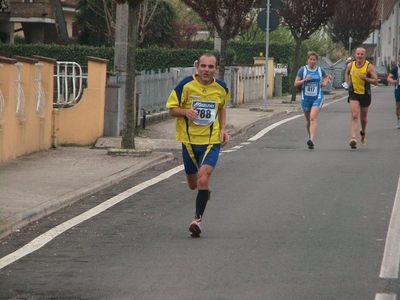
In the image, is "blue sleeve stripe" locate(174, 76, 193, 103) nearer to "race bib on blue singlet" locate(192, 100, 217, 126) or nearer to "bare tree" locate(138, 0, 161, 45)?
"race bib on blue singlet" locate(192, 100, 217, 126)

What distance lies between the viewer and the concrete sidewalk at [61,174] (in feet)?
35.2

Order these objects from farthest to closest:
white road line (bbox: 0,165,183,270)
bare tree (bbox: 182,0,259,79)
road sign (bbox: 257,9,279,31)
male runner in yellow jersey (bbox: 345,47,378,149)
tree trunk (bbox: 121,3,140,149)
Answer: road sign (bbox: 257,9,279,31) → bare tree (bbox: 182,0,259,79) → male runner in yellow jersey (bbox: 345,47,378,149) → tree trunk (bbox: 121,3,140,149) → white road line (bbox: 0,165,183,270)

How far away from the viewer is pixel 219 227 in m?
9.84

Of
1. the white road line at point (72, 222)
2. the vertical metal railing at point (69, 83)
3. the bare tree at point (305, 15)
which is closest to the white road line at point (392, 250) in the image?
the white road line at point (72, 222)

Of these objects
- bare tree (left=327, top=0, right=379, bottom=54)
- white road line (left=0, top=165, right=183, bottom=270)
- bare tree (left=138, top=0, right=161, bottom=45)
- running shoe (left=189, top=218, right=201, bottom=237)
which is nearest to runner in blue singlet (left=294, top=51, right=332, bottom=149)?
white road line (left=0, top=165, right=183, bottom=270)

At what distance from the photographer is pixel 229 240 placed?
9078 millimetres

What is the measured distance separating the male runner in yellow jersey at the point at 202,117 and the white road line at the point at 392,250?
1.71 metres

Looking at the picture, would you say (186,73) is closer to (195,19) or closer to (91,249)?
(91,249)

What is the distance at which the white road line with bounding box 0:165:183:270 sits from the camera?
27.6 feet

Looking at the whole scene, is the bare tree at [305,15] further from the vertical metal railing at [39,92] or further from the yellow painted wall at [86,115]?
the vertical metal railing at [39,92]

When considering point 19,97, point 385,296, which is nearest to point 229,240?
point 385,296

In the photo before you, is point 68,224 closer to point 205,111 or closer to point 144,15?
point 205,111

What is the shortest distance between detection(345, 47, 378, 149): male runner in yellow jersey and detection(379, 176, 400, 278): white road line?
7.49 m

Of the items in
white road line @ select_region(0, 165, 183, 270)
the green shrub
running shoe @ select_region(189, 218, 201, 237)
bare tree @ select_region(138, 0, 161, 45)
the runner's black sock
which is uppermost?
bare tree @ select_region(138, 0, 161, 45)
